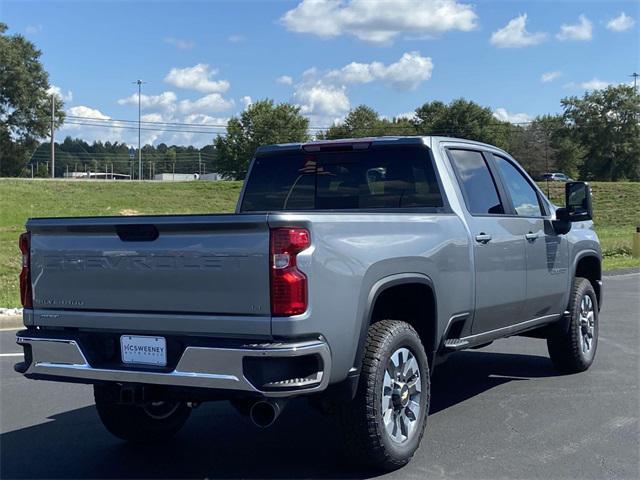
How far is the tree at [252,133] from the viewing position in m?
90.8

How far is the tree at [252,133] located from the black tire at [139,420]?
84.7 m

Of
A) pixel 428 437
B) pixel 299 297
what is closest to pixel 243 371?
pixel 299 297

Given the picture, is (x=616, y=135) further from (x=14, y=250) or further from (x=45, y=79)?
(x=14, y=250)

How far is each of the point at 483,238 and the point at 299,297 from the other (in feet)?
7.00

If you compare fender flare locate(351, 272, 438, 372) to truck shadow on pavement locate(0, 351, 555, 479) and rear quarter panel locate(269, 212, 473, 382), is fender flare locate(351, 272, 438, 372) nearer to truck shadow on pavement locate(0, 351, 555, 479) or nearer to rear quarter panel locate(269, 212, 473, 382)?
rear quarter panel locate(269, 212, 473, 382)

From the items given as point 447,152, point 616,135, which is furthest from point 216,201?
point 616,135

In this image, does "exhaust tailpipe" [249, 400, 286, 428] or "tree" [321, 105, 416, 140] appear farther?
"tree" [321, 105, 416, 140]

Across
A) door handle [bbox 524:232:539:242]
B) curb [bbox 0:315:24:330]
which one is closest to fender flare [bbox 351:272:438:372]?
door handle [bbox 524:232:539:242]

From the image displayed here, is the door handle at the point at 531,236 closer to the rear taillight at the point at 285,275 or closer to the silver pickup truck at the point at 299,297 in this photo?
the silver pickup truck at the point at 299,297

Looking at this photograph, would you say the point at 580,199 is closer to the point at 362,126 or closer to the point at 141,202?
the point at 141,202

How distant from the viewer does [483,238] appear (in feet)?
18.3

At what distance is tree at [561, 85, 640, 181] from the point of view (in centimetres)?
9506

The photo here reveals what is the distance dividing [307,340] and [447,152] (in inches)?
95.0

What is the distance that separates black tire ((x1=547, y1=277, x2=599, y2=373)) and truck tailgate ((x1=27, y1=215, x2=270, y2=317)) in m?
4.05
